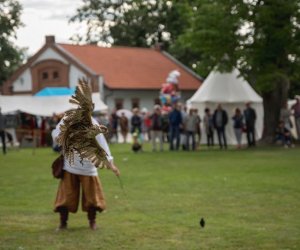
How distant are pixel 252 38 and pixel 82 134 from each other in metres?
20.1

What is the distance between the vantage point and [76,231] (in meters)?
10.0

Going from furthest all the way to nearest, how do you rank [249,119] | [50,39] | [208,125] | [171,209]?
[50,39] → [208,125] → [249,119] → [171,209]

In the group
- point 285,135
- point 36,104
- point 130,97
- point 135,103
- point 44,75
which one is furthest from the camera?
point 135,103

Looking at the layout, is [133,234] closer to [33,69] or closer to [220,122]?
[220,122]

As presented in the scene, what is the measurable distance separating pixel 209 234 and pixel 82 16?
188 feet

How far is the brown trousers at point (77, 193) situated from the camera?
9.89 m

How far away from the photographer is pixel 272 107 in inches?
1160

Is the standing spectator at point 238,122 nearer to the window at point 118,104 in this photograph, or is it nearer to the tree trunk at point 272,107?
the tree trunk at point 272,107

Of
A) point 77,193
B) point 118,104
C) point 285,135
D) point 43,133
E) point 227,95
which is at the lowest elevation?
point 77,193

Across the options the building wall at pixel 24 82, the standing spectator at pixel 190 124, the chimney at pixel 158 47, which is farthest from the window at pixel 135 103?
the standing spectator at pixel 190 124

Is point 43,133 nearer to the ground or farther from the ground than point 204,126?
nearer to the ground

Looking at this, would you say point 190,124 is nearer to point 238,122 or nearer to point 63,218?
point 238,122

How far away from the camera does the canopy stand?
3266 cm

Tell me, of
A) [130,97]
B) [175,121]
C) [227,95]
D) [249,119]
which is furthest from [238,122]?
[130,97]
